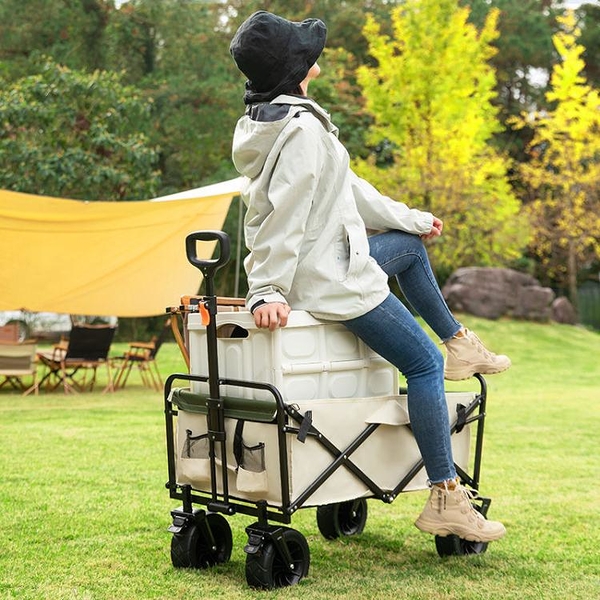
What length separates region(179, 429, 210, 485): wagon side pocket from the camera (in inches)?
106

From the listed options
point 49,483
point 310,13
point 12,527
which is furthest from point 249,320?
point 310,13

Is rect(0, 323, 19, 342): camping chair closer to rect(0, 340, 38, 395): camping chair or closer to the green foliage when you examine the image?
rect(0, 340, 38, 395): camping chair

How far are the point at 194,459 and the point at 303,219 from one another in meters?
0.74

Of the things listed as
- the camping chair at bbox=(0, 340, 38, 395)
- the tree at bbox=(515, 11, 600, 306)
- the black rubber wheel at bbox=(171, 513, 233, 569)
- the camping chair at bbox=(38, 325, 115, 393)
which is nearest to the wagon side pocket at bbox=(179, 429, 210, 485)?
the black rubber wheel at bbox=(171, 513, 233, 569)

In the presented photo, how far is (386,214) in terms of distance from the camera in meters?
2.80

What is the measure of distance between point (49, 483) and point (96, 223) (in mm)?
3960

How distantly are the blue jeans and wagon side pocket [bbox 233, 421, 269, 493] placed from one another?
1.32ft

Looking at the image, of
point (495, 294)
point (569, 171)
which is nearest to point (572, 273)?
point (569, 171)

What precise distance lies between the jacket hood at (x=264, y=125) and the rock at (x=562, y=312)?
1428cm

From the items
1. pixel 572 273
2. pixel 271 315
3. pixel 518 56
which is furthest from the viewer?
pixel 518 56

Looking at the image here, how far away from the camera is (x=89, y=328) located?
27.1ft

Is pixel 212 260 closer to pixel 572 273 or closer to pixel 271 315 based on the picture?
pixel 271 315

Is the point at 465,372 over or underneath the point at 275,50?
underneath

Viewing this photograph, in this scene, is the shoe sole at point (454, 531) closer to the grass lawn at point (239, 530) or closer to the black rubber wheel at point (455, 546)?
the grass lawn at point (239, 530)
